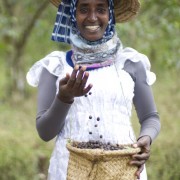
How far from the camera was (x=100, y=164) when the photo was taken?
247cm

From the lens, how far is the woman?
2.77 metres

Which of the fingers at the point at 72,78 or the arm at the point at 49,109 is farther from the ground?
the fingers at the point at 72,78

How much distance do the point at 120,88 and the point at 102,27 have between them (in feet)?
1.02

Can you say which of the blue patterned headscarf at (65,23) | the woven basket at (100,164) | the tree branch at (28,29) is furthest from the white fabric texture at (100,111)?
the tree branch at (28,29)

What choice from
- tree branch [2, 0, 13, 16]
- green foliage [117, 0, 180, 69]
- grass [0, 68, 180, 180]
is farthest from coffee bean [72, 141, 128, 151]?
tree branch [2, 0, 13, 16]

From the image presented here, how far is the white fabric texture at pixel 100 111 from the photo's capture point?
2773 millimetres

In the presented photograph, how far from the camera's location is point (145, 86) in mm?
2918

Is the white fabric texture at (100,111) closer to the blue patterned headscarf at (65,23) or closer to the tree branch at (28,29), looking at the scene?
the blue patterned headscarf at (65,23)

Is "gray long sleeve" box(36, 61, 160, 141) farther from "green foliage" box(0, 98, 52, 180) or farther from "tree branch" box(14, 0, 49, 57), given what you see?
"tree branch" box(14, 0, 49, 57)

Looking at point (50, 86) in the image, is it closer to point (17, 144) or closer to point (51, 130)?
point (51, 130)

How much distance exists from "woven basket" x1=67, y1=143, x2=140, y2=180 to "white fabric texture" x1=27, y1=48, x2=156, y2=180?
9.8 inches

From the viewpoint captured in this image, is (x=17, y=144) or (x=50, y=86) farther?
(x=17, y=144)

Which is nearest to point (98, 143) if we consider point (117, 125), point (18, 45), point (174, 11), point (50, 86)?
point (117, 125)

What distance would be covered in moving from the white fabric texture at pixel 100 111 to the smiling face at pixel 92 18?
18 cm
